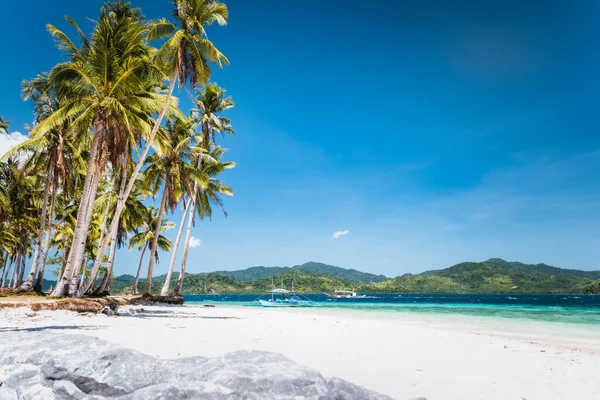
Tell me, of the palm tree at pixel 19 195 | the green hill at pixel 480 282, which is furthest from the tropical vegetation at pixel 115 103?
the green hill at pixel 480 282

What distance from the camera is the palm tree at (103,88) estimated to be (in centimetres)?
1476

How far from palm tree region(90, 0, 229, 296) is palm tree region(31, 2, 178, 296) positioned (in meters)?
0.88

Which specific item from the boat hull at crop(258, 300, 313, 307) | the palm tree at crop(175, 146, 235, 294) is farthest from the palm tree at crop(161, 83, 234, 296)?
the boat hull at crop(258, 300, 313, 307)

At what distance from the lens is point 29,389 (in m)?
3.60

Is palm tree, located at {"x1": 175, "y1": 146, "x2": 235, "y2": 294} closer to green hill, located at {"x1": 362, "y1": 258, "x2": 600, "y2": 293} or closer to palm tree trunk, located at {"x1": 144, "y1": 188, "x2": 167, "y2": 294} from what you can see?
palm tree trunk, located at {"x1": 144, "y1": 188, "x2": 167, "y2": 294}

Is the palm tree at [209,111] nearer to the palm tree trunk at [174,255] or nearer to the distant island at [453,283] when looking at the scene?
the palm tree trunk at [174,255]

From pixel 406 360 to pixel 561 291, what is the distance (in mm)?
176835

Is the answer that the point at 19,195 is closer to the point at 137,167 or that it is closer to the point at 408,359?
the point at 137,167

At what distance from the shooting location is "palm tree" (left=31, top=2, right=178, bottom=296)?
1476 cm

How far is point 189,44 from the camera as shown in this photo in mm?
16891

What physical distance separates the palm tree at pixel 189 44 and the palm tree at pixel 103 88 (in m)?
0.88

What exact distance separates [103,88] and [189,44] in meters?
4.62

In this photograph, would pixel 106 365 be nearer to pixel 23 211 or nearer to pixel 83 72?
pixel 83 72

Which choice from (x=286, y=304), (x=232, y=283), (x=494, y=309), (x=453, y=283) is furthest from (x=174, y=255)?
(x=232, y=283)
